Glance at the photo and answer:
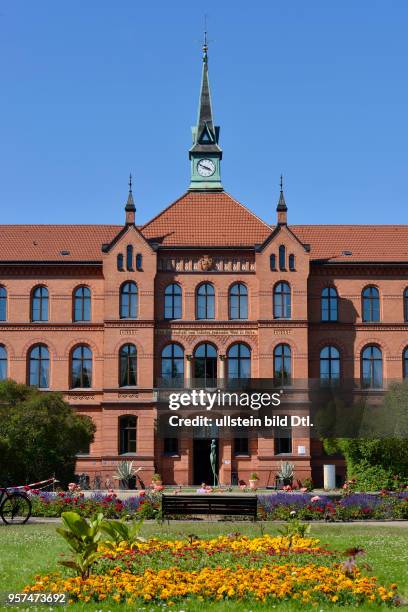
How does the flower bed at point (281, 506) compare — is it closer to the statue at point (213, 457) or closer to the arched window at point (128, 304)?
the statue at point (213, 457)

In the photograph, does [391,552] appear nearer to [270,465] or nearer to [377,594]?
[377,594]

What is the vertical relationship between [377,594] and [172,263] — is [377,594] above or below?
below

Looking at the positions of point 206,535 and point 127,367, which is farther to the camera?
point 127,367

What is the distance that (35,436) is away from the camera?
35719 mm

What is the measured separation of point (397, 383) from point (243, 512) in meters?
26.6

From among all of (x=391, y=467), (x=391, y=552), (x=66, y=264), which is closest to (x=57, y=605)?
(x=391, y=552)

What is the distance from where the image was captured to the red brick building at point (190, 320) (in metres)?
49.2

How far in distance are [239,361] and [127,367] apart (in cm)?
614

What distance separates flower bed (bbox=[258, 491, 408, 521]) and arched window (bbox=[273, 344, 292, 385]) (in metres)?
23.0

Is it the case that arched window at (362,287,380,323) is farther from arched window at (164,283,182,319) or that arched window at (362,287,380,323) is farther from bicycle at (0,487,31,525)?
bicycle at (0,487,31,525)

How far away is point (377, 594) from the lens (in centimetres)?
1257

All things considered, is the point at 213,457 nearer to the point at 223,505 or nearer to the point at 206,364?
the point at 206,364

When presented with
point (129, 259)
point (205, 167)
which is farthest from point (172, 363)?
point (205, 167)

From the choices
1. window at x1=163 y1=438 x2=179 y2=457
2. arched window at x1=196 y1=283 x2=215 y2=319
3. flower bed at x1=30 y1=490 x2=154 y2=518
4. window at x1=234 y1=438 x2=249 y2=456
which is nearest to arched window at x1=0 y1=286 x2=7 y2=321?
arched window at x1=196 y1=283 x2=215 y2=319
